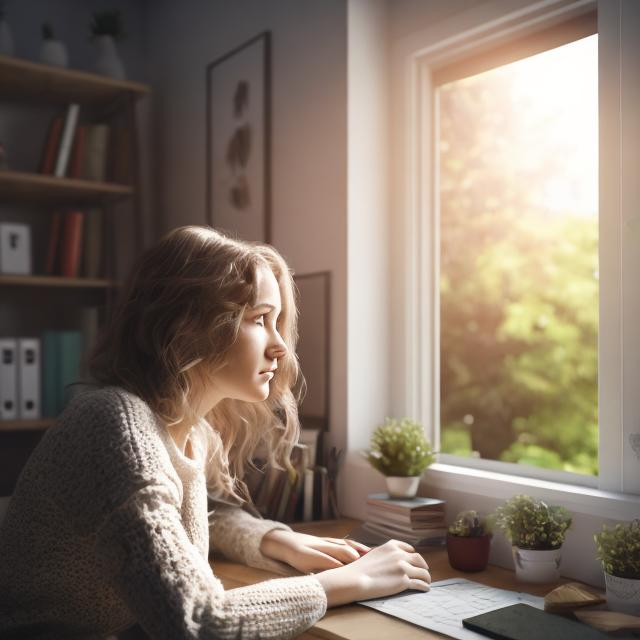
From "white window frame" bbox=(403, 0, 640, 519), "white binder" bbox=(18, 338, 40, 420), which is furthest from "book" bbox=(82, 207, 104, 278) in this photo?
"white window frame" bbox=(403, 0, 640, 519)

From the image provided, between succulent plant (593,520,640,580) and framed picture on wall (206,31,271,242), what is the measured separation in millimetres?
1489

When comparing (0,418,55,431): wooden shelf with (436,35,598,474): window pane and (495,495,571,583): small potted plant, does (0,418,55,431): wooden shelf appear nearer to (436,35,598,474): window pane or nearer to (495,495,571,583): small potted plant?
(495,495,571,583): small potted plant

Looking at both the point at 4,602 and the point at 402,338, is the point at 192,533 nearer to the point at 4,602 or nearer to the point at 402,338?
the point at 4,602

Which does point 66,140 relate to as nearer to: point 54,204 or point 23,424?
point 54,204

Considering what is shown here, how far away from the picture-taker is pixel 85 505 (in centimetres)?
109

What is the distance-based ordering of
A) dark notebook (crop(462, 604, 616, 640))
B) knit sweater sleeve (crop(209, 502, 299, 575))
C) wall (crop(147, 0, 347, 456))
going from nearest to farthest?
dark notebook (crop(462, 604, 616, 640))
knit sweater sleeve (crop(209, 502, 299, 575))
wall (crop(147, 0, 347, 456))

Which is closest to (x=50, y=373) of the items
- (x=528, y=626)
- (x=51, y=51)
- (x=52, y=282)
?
(x=52, y=282)

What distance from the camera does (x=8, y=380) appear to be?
106 inches

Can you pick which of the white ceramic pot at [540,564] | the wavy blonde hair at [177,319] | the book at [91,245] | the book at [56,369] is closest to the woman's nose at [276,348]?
the wavy blonde hair at [177,319]

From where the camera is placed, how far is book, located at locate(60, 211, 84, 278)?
111 inches

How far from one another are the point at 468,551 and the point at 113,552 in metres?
0.80

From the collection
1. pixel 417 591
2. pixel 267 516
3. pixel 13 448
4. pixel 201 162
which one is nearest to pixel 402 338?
pixel 267 516

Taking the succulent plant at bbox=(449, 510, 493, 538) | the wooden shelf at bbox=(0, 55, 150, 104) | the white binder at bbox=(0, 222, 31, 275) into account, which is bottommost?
the succulent plant at bbox=(449, 510, 493, 538)

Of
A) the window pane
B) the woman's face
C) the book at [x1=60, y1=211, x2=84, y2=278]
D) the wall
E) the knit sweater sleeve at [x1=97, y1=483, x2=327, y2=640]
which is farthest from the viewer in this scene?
the window pane
